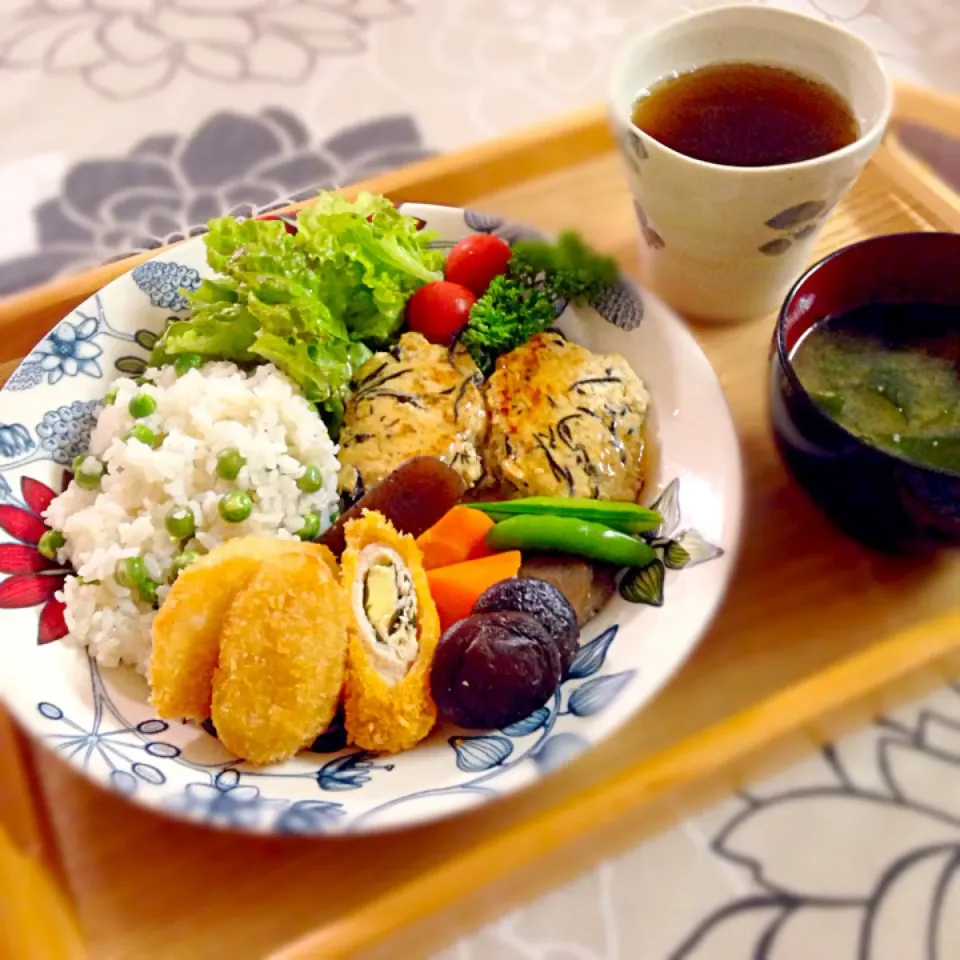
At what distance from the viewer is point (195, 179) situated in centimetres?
150

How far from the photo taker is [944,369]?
0.96 m

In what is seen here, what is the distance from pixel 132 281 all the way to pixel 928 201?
1.10 m

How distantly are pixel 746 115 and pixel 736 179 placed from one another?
179 millimetres

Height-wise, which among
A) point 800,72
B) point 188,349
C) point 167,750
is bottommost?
point 167,750

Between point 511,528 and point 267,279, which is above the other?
point 267,279

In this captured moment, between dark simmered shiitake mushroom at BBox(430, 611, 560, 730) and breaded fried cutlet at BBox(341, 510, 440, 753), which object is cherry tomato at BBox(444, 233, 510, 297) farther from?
dark simmered shiitake mushroom at BBox(430, 611, 560, 730)

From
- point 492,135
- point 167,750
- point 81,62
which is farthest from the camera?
point 81,62

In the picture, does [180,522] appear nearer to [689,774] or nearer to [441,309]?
[441,309]

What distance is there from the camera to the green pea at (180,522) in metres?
0.97

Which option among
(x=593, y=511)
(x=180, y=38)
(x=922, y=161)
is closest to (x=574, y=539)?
(x=593, y=511)

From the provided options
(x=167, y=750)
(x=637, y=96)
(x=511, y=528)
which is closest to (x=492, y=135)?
(x=637, y=96)

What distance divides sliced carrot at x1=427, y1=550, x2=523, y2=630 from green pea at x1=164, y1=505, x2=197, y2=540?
0.89 feet

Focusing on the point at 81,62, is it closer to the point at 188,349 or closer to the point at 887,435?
the point at 188,349

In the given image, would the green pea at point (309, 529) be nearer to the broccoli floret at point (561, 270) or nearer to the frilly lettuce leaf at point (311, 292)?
the frilly lettuce leaf at point (311, 292)
